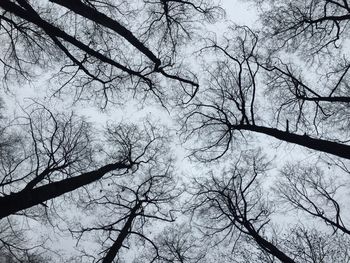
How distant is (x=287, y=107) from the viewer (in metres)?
9.53

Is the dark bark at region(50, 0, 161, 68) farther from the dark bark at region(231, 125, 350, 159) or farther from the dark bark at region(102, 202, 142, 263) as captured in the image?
the dark bark at region(102, 202, 142, 263)

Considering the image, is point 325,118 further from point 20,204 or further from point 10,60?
point 10,60

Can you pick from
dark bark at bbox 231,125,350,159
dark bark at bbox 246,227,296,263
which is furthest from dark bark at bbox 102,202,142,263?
dark bark at bbox 231,125,350,159

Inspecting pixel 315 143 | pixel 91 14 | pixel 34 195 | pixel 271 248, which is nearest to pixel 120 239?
pixel 34 195

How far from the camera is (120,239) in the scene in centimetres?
992

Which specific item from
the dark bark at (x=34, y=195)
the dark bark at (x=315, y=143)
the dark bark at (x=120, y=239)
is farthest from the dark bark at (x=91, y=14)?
the dark bark at (x=120, y=239)

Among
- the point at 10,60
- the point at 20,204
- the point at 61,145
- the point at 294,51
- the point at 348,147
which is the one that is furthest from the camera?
the point at 61,145

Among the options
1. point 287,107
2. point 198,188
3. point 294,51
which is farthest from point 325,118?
point 198,188

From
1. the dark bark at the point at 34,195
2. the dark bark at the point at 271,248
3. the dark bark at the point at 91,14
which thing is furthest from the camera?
the dark bark at the point at 271,248

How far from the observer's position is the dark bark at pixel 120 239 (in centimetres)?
940

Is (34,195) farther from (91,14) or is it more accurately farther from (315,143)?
(315,143)

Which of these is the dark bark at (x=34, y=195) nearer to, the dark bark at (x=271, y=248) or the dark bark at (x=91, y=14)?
the dark bark at (x=91, y=14)

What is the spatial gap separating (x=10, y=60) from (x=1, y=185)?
388cm

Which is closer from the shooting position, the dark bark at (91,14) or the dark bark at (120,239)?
the dark bark at (91,14)
